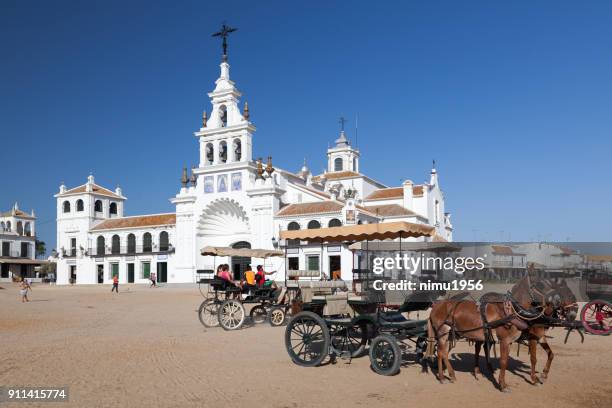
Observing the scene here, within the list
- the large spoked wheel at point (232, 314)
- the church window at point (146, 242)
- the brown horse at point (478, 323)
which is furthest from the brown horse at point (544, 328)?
the church window at point (146, 242)

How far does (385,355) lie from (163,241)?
4440 centimetres

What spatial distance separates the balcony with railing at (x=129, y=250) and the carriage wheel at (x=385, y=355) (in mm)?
42146

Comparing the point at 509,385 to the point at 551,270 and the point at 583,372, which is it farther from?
the point at 551,270

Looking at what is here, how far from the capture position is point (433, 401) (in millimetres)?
7727

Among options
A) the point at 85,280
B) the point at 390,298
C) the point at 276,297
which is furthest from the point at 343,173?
the point at 390,298

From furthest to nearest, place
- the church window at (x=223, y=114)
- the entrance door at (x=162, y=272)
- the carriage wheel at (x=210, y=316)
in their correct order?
the entrance door at (x=162, y=272) → the church window at (x=223, y=114) → the carriage wheel at (x=210, y=316)

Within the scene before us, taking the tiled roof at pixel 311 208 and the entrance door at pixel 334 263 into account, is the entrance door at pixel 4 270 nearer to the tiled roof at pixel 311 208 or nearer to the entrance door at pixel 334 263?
the tiled roof at pixel 311 208

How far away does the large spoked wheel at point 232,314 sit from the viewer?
15.8 meters

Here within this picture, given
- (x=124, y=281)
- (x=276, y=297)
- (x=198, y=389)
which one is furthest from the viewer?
(x=124, y=281)

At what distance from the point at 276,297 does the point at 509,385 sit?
909 centimetres

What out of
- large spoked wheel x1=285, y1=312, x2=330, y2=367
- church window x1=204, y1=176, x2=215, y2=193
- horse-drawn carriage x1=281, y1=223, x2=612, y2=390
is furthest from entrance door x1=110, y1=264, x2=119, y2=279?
large spoked wheel x1=285, y1=312, x2=330, y2=367

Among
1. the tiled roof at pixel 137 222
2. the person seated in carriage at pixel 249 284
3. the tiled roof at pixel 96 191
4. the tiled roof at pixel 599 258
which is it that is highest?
the tiled roof at pixel 96 191

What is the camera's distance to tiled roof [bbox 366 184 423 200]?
165 feet

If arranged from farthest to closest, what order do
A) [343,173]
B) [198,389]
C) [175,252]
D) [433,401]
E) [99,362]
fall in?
[343,173] → [175,252] → [99,362] → [198,389] → [433,401]
